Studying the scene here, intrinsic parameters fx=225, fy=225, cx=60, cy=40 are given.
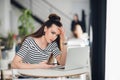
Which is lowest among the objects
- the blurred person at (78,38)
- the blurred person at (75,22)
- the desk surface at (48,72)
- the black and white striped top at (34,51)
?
the desk surface at (48,72)

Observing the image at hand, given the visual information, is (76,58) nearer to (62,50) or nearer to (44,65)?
(62,50)

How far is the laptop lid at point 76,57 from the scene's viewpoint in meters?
1.90

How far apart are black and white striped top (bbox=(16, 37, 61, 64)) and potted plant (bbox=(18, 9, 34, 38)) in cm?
6

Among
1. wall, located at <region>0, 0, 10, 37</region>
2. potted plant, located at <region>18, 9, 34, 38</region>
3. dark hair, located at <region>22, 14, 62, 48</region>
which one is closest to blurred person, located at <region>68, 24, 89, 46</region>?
dark hair, located at <region>22, 14, 62, 48</region>

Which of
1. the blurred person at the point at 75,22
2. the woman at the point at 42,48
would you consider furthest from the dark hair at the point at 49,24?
the blurred person at the point at 75,22

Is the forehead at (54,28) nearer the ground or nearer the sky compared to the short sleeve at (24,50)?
nearer the sky

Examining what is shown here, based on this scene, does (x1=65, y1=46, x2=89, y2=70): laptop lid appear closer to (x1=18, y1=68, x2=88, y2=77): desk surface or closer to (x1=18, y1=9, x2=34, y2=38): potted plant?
(x1=18, y1=68, x2=88, y2=77): desk surface

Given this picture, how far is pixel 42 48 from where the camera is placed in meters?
1.94

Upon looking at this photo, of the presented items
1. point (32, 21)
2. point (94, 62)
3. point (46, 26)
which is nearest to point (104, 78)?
point (94, 62)

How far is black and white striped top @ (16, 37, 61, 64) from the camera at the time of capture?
1.92m
